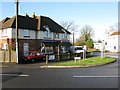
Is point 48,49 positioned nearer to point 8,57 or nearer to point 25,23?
point 25,23

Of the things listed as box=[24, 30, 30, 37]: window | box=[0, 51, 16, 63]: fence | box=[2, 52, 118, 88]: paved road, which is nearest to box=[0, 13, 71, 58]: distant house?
box=[24, 30, 30, 37]: window

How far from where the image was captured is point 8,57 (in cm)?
1775

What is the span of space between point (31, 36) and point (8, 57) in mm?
8471

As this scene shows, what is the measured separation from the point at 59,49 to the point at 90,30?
5099 cm

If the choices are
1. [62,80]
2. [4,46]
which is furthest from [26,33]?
[62,80]

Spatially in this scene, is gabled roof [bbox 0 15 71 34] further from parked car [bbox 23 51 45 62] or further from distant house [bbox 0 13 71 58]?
parked car [bbox 23 51 45 62]

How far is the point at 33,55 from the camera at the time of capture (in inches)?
744

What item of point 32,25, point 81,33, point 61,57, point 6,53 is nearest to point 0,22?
point 32,25

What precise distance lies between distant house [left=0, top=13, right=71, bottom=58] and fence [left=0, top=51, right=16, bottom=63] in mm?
3558

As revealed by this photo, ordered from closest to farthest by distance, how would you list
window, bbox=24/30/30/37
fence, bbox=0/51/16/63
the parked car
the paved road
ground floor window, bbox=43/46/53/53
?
the paved road
fence, bbox=0/51/16/63
the parked car
window, bbox=24/30/30/37
ground floor window, bbox=43/46/53/53

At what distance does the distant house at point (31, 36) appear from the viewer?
2281 cm

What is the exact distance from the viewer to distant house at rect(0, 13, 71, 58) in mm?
22812

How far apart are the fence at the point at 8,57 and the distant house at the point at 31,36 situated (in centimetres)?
356

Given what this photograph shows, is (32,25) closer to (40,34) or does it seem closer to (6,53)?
(40,34)
